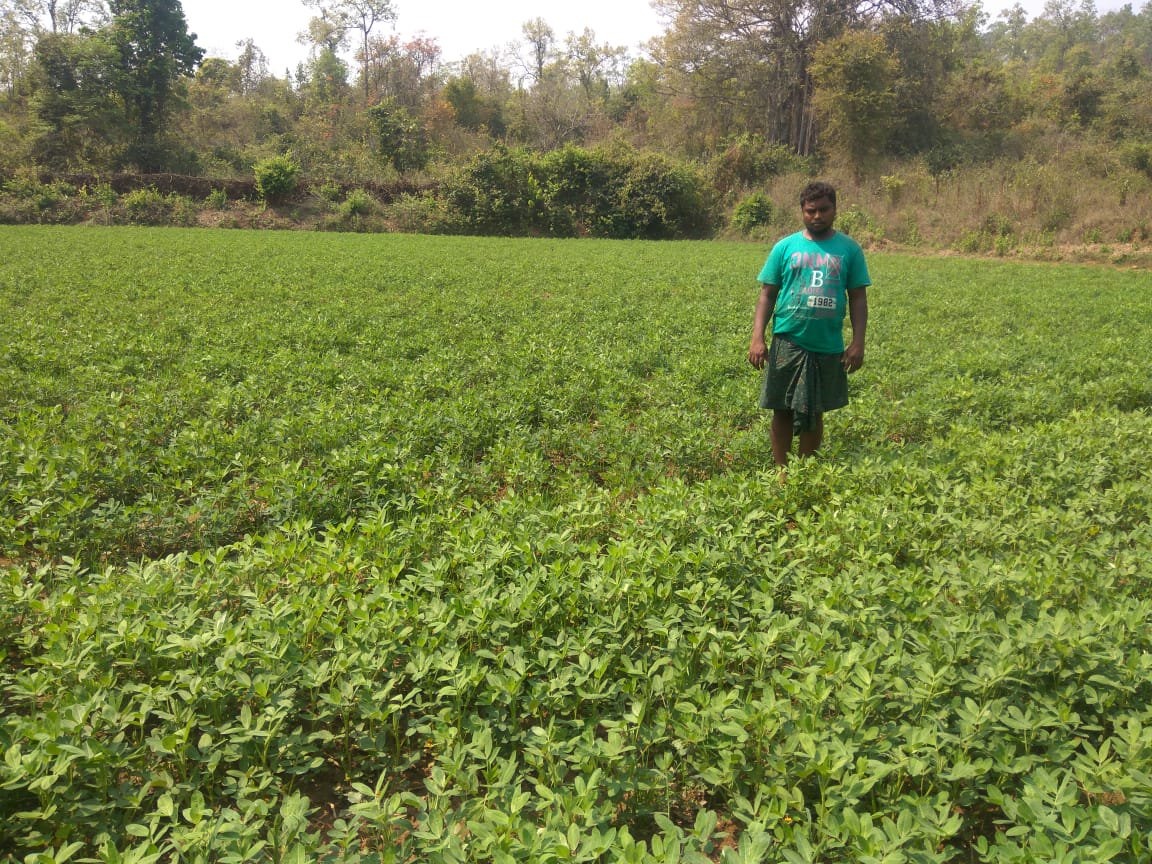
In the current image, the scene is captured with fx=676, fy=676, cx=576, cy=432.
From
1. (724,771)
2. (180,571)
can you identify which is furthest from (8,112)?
(724,771)

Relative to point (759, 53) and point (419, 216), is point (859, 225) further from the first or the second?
point (419, 216)

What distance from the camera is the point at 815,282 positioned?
4.96m

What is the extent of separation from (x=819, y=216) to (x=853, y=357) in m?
1.09

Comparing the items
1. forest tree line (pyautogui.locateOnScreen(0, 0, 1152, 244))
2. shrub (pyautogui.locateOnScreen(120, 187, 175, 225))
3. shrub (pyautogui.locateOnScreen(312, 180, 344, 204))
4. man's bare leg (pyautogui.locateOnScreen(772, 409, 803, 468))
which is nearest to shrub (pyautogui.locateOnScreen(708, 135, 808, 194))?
forest tree line (pyautogui.locateOnScreen(0, 0, 1152, 244))

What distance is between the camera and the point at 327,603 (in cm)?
307

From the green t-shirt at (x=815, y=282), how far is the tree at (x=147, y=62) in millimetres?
44294

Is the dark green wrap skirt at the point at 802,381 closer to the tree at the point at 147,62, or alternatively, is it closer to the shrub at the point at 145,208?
the shrub at the point at 145,208

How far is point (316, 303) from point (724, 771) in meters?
12.4

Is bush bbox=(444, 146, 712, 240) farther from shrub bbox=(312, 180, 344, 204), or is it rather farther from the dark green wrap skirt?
the dark green wrap skirt

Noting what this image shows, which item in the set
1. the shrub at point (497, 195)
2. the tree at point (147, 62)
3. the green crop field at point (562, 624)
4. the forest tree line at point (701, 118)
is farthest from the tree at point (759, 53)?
the green crop field at point (562, 624)

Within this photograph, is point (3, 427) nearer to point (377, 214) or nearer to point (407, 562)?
point (407, 562)

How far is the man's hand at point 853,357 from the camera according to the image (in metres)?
5.08

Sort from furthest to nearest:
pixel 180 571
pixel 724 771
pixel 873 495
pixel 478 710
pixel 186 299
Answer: pixel 186 299, pixel 873 495, pixel 180 571, pixel 478 710, pixel 724 771

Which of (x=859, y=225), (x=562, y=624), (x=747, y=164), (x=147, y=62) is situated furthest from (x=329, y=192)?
(x=562, y=624)
